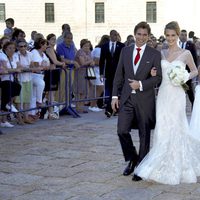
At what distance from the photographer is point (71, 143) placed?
33.3 ft

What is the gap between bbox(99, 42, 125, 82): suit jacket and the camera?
44.4ft

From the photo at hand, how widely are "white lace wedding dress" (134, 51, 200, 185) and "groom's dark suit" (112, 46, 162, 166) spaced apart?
0.13m

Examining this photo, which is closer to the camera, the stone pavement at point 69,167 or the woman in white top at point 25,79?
the stone pavement at point 69,167

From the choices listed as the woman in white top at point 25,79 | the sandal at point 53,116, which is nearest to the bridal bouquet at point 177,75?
the woman in white top at point 25,79

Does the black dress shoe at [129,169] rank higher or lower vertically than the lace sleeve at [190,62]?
lower

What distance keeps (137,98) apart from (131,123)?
14.0 inches

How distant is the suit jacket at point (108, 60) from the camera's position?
1355 centimetres

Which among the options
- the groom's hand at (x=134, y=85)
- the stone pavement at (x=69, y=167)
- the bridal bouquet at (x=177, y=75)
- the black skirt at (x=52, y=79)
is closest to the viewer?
the stone pavement at (x=69, y=167)

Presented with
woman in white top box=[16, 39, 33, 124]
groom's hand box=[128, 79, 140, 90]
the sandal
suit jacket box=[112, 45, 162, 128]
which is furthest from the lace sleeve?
the sandal

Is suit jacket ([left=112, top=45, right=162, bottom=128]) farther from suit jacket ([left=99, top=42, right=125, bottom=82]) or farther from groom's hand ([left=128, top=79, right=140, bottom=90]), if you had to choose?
suit jacket ([left=99, top=42, right=125, bottom=82])

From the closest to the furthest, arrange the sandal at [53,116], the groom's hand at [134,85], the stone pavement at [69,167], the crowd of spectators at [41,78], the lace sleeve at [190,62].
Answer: the stone pavement at [69,167]
the groom's hand at [134,85]
the lace sleeve at [190,62]
the crowd of spectators at [41,78]
the sandal at [53,116]

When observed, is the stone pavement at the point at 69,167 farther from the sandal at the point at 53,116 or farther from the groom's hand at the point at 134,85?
the groom's hand at the point at 134,85

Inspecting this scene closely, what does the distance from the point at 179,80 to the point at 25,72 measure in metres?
5.41

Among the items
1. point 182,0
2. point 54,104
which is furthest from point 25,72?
point 182,0
